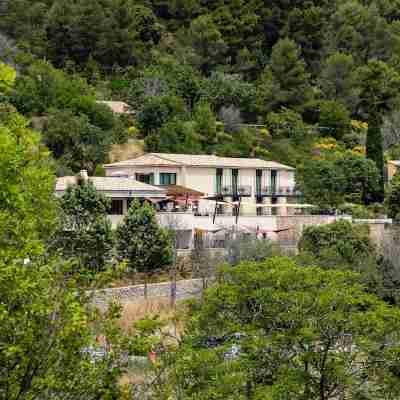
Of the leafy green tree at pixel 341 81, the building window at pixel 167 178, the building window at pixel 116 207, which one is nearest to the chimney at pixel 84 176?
the building window at pixel 116 207

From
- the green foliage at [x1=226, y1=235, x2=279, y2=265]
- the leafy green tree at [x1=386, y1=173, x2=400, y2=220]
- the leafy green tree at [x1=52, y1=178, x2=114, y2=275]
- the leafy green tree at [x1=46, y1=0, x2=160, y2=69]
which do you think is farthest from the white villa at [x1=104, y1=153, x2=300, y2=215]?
the leafy green tree at [x1=46, y1=0, x2=160, y2=69]

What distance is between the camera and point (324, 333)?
20.4 meters

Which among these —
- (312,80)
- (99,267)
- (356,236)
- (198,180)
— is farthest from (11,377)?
(312,80)

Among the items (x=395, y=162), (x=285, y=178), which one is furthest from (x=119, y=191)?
(x=395, y=162)

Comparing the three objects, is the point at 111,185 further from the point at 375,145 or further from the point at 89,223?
the point at 375,145

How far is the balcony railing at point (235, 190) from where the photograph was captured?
2018 inches

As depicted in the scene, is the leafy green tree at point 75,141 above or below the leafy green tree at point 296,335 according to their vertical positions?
above

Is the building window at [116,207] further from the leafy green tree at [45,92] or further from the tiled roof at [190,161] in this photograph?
the leafy green tree at [45,92]

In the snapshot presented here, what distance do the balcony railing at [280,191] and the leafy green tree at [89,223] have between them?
18008 mm

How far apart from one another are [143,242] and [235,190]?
17.9m

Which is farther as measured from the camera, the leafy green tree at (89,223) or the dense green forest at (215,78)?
the dense green forest at (215,78)

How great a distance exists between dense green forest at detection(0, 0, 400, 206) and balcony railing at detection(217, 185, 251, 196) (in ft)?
12.0

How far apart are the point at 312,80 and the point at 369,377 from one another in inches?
2321

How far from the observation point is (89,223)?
3466cm
